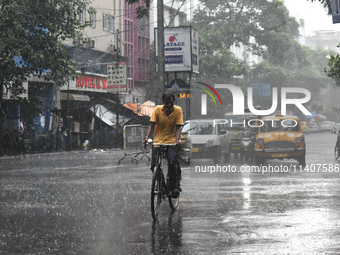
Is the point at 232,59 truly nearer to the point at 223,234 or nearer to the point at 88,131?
the point at 88,131

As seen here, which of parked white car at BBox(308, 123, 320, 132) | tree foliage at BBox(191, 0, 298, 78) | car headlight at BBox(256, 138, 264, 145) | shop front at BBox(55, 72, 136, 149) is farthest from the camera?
parked white car at BBox(308, 123, 320, 132)

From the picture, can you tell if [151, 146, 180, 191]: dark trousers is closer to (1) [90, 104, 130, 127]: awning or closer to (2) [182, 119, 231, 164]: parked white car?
(2) [182, 119, 231, 164]: parked white car

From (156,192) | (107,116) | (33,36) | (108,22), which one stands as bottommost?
(156,192)

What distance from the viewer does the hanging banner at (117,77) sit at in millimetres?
A: 44719

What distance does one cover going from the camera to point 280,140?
22.6m

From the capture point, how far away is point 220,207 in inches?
426

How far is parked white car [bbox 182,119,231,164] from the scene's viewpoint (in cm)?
2430

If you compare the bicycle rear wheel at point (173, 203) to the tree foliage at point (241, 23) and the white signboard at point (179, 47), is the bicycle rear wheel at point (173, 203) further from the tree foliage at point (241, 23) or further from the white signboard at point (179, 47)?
the tree foliage at point (241, 23)

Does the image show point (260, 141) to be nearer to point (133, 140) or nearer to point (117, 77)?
point (133, 140)

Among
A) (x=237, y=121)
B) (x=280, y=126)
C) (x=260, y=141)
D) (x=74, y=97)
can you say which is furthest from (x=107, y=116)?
(x=260, y=141)

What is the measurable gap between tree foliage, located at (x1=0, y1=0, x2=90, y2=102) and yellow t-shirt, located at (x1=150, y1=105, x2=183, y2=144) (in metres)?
18.4

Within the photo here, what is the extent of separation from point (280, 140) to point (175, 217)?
13399 millimetres

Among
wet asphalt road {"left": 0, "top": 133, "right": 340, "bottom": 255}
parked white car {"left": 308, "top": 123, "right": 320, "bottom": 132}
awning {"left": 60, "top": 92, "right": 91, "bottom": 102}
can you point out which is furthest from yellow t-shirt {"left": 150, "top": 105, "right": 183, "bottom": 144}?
parked white car {"left": 308, "top": 123, "right": 320, "bottom": 132}

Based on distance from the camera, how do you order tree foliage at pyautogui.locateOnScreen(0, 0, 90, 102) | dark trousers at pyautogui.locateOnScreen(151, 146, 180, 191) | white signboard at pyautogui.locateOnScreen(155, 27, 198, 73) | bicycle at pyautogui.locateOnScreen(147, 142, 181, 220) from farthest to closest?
white signboard at pyautogui.locateOnScreen(155, 27, 198, 73)
tree foliage at pyautogui.locateOnScreen(0, 0, 90, 102)
dark trousers at pyautogui.locateOnScreen(151, 146, 180, 191)
bicycle at pyautogui.locateOnScreen(147, 142, 181, 220)
